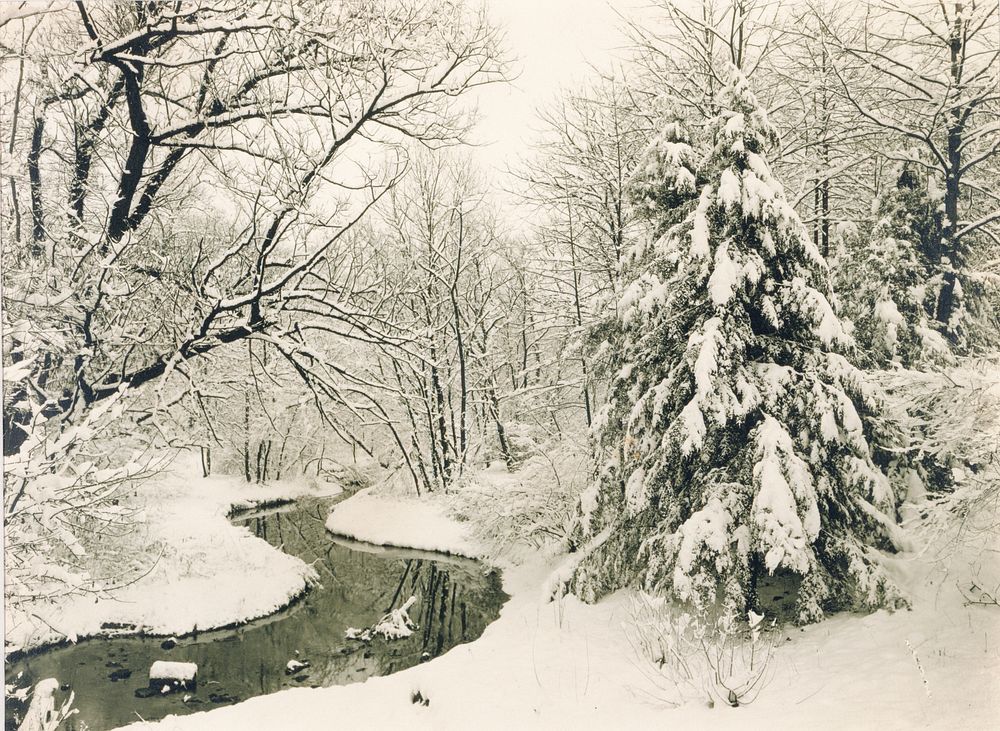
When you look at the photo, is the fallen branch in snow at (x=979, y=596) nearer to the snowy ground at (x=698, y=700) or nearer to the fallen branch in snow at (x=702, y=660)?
the snowy ground at (x=698, y=700)

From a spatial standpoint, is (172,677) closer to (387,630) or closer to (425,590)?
(387,630)

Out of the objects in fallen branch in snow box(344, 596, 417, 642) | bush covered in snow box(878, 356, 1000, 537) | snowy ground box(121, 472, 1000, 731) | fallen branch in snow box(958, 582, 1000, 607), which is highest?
bush covered in snow box(878, 356, 1000, 537)

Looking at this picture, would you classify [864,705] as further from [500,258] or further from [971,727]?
[500,258]

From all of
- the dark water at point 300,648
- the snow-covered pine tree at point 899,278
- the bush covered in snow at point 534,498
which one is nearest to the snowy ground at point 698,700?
the dark water at point 300,648

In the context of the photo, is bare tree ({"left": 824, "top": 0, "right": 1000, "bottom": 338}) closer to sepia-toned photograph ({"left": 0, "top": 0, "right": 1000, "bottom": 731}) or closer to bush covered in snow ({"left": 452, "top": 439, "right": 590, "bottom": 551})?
sepia-toned photograph ({"left": 0, "top": 0, "right": 1000, "bottom": 731})

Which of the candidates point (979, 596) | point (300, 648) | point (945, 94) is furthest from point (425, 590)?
point (945, 94)

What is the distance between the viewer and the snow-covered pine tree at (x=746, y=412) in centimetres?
751

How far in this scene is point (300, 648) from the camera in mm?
11500

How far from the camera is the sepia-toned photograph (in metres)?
4.77

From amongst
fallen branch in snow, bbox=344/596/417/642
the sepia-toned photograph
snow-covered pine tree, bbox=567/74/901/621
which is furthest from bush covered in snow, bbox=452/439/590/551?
snow-covered pine tree, bbox=567/74/901/621

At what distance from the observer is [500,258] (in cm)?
2789

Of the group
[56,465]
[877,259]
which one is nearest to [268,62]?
[56,465]

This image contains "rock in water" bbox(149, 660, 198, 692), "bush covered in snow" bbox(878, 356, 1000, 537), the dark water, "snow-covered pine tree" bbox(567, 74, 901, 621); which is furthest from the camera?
"rock in water" bbox(149, 660, 198, 692)

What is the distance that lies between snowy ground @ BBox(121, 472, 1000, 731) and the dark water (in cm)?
236
